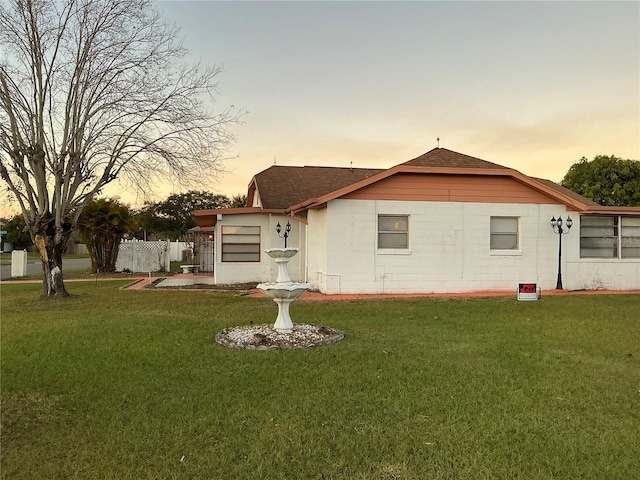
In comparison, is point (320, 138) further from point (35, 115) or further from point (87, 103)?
point (35, 115)

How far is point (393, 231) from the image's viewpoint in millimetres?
14195

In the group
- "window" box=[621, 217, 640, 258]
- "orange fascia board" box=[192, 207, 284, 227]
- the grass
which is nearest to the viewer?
the grass

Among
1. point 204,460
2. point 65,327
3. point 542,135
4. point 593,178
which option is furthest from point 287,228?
point 593,178

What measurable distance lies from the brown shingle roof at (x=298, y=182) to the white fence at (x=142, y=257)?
826cm

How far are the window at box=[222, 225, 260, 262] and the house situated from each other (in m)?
2.73

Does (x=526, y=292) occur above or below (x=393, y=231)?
below

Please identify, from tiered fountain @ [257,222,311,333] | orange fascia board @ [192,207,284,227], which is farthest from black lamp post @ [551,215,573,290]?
tiered fountain @ [257,222,311,333]

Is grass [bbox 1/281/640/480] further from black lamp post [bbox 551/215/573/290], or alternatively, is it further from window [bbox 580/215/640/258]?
window [bbox 580/215/640/258]

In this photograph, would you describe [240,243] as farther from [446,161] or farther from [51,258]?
[446,161]

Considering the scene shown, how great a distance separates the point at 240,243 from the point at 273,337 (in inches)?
421

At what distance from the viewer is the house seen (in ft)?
45.4

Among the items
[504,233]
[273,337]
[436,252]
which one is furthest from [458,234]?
[273,337]

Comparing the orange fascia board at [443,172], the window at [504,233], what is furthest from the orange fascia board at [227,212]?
the window at [504,233]

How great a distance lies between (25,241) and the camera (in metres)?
50.0
